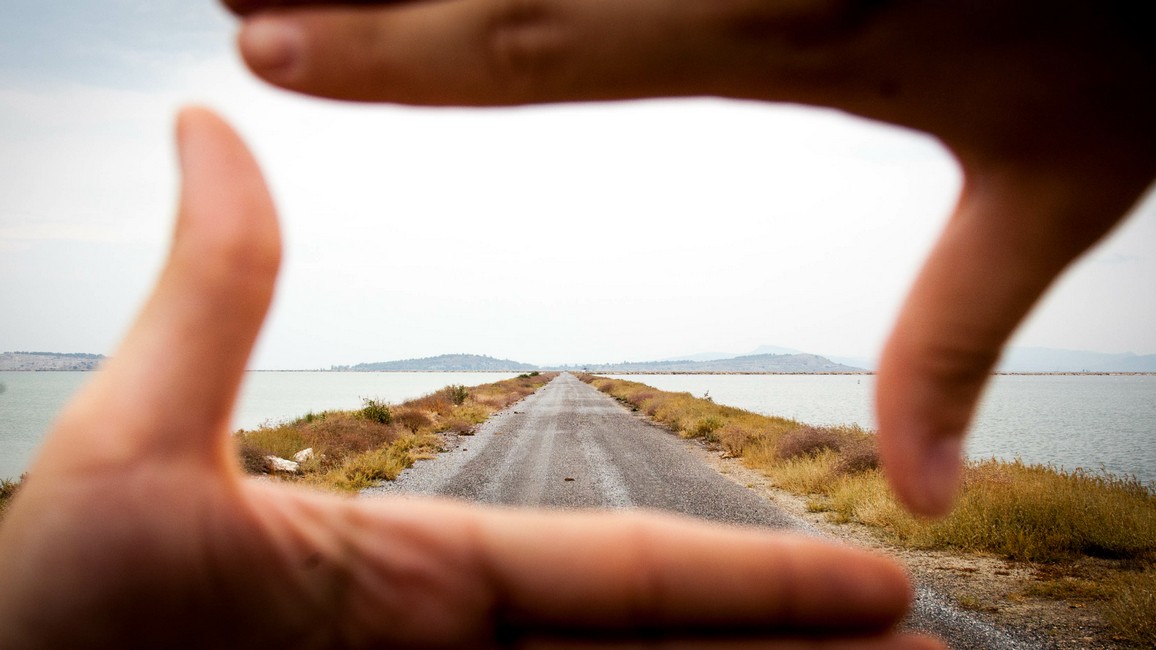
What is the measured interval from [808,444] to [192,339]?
52.9ft

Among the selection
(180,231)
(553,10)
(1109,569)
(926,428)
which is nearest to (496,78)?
(553,10)

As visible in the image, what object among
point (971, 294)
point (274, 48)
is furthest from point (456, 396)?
point (971, 294)

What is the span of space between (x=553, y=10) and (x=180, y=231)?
1.98 feet

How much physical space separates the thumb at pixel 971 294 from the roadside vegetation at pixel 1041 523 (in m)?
7.22

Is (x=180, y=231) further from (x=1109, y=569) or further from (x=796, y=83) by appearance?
(x=1109, y=569)

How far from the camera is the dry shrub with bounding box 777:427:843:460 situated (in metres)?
15.2

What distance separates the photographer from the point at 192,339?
0.91 m

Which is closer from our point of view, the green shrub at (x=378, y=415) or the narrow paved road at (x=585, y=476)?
the narrow paved road at (x=585, y=476)

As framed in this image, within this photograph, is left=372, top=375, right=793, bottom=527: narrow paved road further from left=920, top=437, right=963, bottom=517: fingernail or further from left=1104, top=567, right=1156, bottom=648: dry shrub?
left=920, top=437, right=963, bottom=517: fingernail

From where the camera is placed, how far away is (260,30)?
82 centimetres

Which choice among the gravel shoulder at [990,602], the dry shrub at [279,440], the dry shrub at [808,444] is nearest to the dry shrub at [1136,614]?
the gravel shoulder at [990,602]

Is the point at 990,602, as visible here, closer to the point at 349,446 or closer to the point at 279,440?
the point at 349,446

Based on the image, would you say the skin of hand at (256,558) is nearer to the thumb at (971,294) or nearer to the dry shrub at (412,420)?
the thumb at (971,294)

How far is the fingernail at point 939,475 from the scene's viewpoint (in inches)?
32.4
